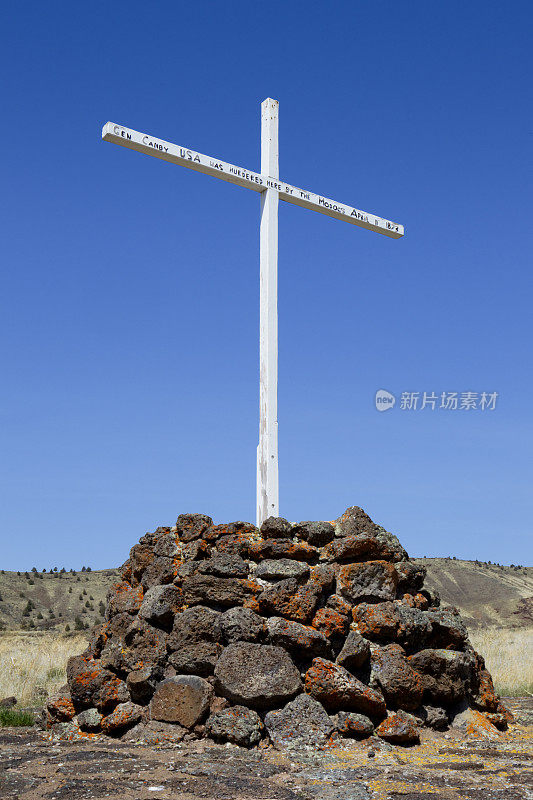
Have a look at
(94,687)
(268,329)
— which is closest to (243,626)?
(94,687)

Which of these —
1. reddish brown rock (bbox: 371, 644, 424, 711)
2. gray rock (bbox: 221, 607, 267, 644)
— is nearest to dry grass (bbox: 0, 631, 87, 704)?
gray rock (bbox: 221, 607, 267, 644)

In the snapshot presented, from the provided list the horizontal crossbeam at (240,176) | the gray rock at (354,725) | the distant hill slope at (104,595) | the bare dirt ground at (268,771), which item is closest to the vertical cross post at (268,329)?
the horizontal crossbeam at (240,176)

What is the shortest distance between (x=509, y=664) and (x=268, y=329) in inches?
285

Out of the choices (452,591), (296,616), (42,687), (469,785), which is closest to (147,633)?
(296,616)

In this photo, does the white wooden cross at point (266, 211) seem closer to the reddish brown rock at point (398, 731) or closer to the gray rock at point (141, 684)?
the gray rock at point (141, 684)

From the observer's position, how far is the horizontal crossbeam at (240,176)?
7938 millimetres

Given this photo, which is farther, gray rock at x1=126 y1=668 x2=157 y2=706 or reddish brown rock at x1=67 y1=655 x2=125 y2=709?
reddish brown rock at x1=67 y1=655 x2=125 y2=709

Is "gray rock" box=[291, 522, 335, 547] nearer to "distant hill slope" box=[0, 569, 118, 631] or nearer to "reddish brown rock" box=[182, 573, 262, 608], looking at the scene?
"reddish brown rock" box=[182, 573, 262, 608]

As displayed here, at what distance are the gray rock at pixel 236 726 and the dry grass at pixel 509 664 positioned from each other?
542cm

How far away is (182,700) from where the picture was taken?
21.7ft

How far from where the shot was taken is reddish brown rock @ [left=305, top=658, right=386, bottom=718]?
6484 millimetres

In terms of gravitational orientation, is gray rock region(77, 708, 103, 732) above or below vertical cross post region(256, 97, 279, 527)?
below

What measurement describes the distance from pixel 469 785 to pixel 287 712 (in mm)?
1714

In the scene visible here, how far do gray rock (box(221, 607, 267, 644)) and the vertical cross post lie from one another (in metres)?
1.25
